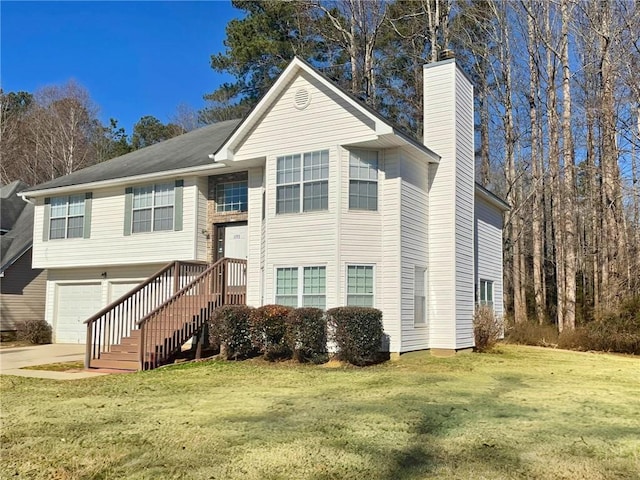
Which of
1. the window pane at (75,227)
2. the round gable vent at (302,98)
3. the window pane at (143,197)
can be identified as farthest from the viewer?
the window pane at (75,227)

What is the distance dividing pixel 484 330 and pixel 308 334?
20.3ft

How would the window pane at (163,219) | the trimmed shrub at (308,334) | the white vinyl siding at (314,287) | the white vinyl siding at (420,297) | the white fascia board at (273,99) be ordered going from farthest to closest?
the window pane at (163,219) < the white vinyl siding at (420,297) < the white vinyl siding at (314,287) < the white fascia board at (273,99) < the trimmed shrub at (308,334)

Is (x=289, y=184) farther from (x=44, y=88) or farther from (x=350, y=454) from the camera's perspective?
(x=44, y=88)

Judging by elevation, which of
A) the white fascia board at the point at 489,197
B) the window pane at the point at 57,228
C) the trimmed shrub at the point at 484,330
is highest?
the white fascia board at the point at 489,197

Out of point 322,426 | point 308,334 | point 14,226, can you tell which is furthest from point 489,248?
point 14,226

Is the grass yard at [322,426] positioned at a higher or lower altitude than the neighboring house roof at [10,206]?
lower

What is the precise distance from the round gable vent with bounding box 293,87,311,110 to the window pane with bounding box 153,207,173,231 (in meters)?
5.57

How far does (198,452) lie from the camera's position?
546 cm

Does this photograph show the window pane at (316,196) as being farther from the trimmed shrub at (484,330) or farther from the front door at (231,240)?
the trimmed shrub at (484,330)

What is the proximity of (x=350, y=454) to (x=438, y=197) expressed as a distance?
10.6 metres

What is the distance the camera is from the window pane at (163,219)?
17.3 meters

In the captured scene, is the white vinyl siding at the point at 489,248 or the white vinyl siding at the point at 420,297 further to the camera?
the white vinyl siding at the point at 489,248

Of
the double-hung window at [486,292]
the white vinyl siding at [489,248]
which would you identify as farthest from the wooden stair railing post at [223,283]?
the double-hung window at [486,292]

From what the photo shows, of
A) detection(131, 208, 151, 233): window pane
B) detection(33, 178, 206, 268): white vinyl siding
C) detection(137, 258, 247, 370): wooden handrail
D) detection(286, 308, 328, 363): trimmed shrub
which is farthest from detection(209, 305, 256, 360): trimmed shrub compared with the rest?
detection(131, 208, 151, 233): window pane
